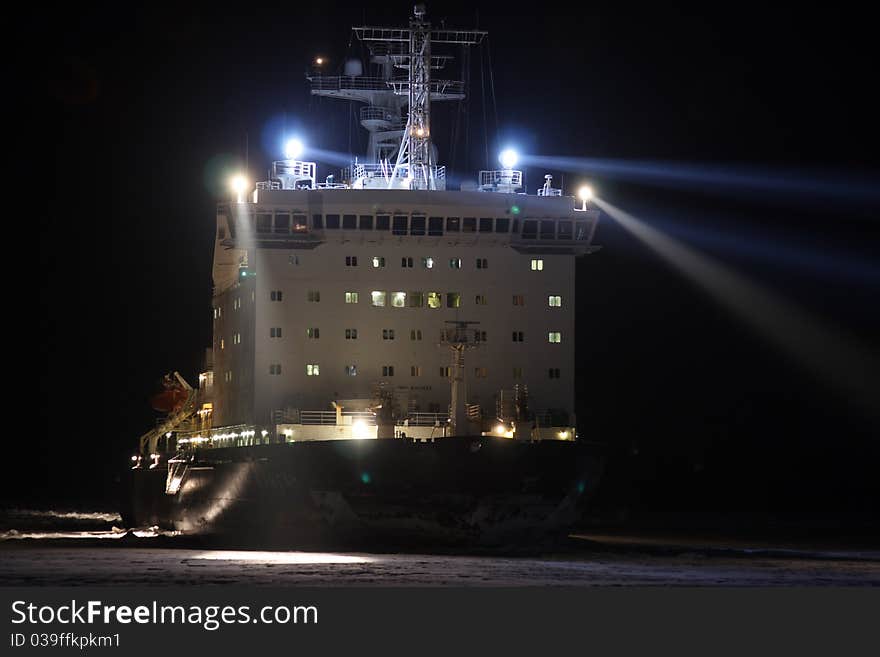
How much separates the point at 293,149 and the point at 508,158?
495 cm

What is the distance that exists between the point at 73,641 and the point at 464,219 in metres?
17.8

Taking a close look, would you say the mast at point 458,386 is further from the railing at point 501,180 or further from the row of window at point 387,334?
the railing at point 501,180

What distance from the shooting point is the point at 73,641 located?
15.6 m

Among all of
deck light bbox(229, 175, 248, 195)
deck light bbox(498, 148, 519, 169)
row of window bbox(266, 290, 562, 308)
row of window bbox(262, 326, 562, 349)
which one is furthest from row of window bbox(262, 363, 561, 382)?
deck light bbox(498, 148, 519, 169)

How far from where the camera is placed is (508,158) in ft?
111

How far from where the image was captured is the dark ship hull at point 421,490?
2745 centimetres

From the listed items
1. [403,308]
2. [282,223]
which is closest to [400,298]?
[403,308]

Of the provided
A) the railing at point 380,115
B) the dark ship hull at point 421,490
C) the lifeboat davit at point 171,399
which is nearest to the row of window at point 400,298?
the dark ship hull at point 421,490

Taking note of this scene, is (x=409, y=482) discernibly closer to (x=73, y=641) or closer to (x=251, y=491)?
(x=251, y=491)

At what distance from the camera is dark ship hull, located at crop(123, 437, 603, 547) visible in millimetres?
27453

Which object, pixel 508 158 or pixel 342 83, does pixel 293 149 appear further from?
pixel 508 158

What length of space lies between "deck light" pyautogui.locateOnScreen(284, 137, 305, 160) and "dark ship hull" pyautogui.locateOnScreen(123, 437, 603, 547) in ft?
25.1

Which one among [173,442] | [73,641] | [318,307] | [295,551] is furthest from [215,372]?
[73,641]

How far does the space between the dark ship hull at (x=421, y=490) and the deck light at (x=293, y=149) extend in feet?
25.1
